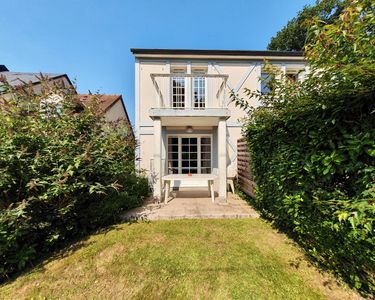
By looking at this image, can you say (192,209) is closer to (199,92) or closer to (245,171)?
(245,171)

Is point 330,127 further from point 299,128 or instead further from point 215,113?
point 215,113

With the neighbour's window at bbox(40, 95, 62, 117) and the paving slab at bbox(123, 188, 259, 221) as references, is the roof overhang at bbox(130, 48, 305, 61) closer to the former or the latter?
the neighbour's window at bbox(40, 95, 62, 117)

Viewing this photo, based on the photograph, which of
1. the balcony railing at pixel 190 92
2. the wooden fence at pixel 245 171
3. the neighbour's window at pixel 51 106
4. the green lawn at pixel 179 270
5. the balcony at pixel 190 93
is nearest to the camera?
the green lawn at pixel 179 270

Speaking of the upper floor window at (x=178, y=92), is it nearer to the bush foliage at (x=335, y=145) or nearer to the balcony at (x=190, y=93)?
the balcony at (x=190, y=93)

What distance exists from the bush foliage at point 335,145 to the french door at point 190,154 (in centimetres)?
472

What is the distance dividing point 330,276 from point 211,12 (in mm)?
11915

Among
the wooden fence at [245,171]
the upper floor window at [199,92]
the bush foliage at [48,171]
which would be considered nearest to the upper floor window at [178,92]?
the upper floor window at [199,92]

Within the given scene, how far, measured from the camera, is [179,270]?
2512mm

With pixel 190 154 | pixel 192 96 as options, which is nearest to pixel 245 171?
pixel 190 154

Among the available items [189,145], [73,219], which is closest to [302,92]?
[73,219]

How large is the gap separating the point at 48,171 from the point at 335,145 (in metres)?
4.34

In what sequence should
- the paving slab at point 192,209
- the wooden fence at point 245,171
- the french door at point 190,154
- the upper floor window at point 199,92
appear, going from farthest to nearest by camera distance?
the french door at point 190,154, the upper floor window at point 199,92, the wooden fence at point 245,171, the paving slab at point 192,209

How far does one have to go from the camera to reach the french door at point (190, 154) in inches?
301

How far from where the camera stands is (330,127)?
2.08m
